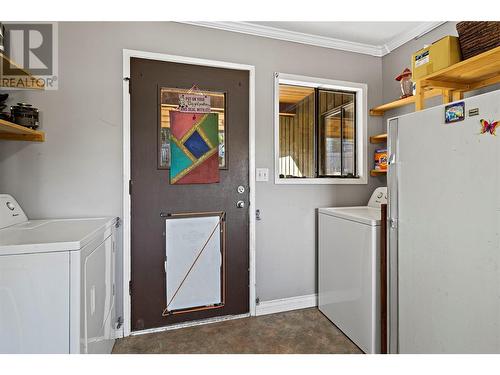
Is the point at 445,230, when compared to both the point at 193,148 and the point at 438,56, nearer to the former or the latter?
the point at 438,56

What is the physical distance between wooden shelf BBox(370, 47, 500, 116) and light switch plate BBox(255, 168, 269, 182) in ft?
3.97

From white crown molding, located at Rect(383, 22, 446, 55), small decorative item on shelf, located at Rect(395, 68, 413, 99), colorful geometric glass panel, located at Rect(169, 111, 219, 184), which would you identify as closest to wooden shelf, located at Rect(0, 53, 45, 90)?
colorful geometric glass panel, located at Rect(169, 111, 219, 184)

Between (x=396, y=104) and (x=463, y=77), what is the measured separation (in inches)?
27.2

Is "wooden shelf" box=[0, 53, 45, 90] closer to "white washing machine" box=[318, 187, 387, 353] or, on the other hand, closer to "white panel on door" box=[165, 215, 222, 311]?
"white panel on door" box=[165, 215, 222, 311]

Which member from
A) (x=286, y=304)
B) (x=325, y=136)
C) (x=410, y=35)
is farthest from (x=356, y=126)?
(x=286, y=304)

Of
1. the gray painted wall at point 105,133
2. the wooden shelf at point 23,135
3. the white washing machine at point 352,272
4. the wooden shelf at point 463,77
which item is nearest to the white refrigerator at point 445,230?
the white washing machine at point 352,272

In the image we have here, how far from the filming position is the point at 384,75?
2705mm

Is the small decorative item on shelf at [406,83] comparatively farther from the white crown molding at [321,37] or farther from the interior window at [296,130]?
the interior window at [296,130]

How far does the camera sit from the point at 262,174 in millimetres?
2357

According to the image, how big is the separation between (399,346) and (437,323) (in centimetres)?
36

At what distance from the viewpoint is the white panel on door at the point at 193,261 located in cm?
214
